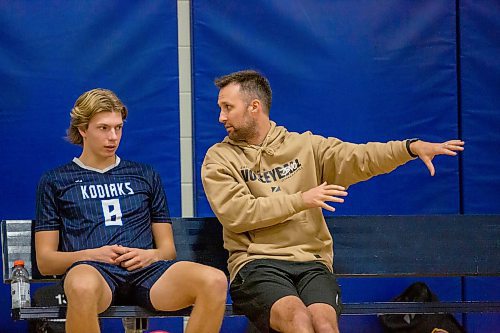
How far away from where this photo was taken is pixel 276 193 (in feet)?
14.0

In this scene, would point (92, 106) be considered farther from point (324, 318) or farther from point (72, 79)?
point (324, 318)

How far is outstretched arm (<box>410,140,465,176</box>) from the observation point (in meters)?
4.12

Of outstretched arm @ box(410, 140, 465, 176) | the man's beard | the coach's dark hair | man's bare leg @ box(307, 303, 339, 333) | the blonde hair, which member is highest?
the coach's dark hair

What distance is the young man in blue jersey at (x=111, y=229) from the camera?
3.93m

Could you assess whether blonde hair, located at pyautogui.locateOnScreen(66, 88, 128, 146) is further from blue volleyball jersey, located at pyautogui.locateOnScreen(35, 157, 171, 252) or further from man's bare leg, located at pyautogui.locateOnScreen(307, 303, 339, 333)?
man's bare leg, located at pyautogui.locateOnScreen(307, 303, 339, 333)

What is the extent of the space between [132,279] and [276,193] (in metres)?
0.76

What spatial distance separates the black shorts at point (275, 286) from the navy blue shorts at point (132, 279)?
35 centimetres

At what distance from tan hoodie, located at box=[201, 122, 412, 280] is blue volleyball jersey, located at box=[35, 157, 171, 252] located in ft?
1.10

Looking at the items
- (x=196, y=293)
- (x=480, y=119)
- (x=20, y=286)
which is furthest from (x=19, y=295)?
(x=480, y=119)

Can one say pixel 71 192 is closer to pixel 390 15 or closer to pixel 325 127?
pixel 325 127

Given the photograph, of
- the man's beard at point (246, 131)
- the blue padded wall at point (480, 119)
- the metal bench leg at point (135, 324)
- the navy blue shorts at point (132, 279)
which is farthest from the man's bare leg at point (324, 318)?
the blue padded wall at point (480, 119)

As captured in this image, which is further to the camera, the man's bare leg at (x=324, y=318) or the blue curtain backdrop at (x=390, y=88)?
the blue curtain backdrop at (x=390, y=88)

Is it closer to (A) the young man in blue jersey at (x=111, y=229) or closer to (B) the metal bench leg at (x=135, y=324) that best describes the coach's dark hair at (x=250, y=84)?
(A) the young man in blue jersey at (x=111, y=229)

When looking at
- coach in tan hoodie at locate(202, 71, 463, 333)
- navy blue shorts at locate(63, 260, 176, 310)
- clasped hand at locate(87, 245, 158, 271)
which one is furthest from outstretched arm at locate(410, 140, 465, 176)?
clasped hand at locate(87, 245, 158, 271)
